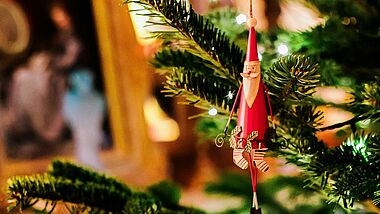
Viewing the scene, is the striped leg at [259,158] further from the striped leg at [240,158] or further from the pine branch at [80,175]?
the pine branch at [80,175]

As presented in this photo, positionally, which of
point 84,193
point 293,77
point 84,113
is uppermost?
point 293,77

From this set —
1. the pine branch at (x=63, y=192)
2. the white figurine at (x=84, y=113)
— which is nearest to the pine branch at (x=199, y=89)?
the pine branch at (x=63, y=192)

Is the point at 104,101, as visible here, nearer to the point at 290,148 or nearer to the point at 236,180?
the point at 236,180

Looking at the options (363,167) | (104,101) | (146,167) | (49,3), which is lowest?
(146,167)

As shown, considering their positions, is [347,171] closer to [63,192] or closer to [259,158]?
[259,158]

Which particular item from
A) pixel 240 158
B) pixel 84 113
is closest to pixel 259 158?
pixel 240 158

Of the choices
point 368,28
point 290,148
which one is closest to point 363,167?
point 290,148
